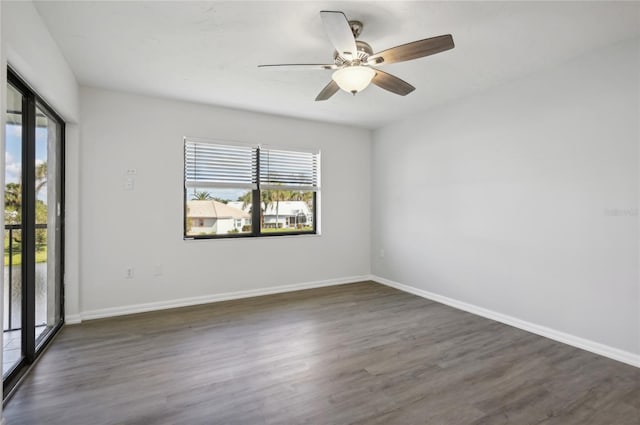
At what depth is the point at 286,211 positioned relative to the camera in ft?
15.5

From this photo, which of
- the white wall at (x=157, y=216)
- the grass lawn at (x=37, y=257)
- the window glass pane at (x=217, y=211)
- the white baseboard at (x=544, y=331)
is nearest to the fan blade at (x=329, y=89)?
the white wall at (x=157, y=216)

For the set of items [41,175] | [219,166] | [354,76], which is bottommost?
[41,175]

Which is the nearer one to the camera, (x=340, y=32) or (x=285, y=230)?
(x=340, y=32)

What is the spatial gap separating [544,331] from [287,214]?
327 cm

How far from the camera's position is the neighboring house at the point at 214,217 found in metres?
4.09

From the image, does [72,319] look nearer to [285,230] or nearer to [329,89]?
[285,230]

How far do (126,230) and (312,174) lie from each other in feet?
8.30

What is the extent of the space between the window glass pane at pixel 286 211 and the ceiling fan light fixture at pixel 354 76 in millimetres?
2497

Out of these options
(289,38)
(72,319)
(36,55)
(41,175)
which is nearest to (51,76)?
(36,55)

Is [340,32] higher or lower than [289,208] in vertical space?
higher

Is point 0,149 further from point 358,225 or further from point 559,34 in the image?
point 358,225

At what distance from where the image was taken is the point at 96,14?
7.18 ft

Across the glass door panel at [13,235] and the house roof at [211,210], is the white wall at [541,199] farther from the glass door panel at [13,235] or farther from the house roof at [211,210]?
the glass door panel at [13,235]

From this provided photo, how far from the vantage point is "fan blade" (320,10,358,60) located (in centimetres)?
176
